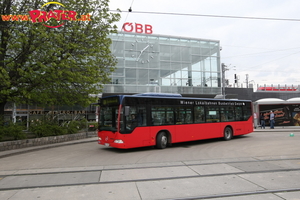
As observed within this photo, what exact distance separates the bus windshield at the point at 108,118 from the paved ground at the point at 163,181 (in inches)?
114

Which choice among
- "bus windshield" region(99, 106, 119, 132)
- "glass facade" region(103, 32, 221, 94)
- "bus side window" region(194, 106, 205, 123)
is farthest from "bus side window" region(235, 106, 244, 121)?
"glass facade" region(103, 32, 221, 94)

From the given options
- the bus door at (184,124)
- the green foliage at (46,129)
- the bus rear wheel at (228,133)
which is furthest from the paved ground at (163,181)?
the bus rear wheel at (228,133)

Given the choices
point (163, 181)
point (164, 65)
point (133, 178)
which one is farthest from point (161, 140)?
point (164, 65)

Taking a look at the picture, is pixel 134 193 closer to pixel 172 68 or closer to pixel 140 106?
pixel 140 106

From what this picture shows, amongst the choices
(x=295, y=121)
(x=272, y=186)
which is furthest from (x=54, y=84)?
(x=295, y=121)

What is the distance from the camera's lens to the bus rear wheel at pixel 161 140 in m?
11.2

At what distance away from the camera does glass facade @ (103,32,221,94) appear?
26.5m

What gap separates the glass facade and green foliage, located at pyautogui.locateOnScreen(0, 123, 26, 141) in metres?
13.8

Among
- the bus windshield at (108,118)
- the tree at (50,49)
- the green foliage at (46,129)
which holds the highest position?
the tree at (50,49)

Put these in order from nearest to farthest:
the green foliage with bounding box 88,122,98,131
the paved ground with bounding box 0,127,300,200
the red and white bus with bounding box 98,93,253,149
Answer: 1. the paved ground with bounding box 0,127,300,200
2. the red and white bus with bounding box 98,93,253,149
3. the green foliage with bounding box 88,122,98,131

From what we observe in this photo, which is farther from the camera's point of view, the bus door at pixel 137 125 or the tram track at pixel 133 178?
the bus door at pixel 137 125

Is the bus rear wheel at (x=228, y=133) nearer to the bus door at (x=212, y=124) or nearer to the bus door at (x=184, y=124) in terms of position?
the bus door at (x=212, y=124)

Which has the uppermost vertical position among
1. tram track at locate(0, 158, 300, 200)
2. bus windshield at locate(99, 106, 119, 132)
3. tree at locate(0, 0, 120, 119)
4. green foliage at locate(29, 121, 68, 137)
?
tree at locate(0, 0, 120, 119)

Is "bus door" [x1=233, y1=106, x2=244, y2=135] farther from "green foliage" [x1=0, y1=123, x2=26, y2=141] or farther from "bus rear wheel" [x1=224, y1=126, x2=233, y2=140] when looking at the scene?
"green foliage" [x1=0, y1=123, x2=26, y2=141]
